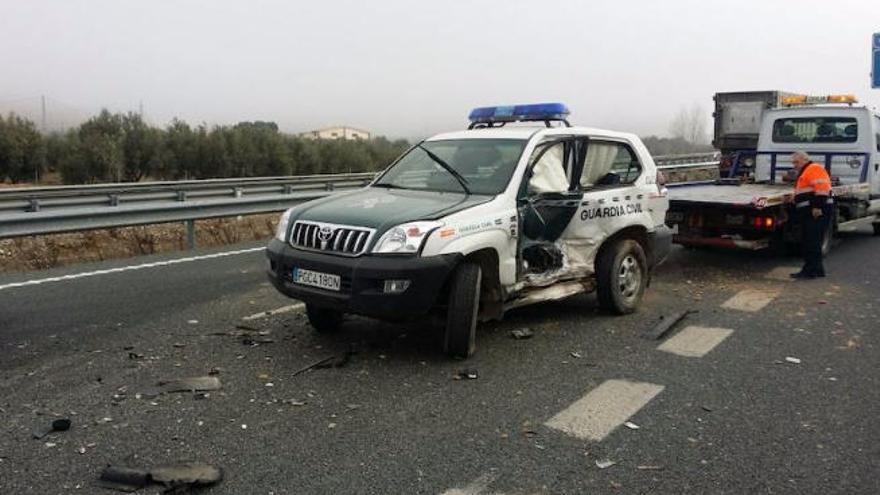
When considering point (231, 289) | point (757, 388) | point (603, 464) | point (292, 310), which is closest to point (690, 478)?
point (603, 464)

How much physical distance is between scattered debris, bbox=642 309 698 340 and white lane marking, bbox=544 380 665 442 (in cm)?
130

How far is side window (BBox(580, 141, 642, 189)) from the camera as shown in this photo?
22.5 feet

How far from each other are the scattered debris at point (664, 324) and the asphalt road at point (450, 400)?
0.09 m

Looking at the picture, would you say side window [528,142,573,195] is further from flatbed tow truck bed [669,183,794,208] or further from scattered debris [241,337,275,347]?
flatbed tow truck bed [669,183,794,208]

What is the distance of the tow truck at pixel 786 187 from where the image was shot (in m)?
9.57

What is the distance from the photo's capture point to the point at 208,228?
52.4 feet

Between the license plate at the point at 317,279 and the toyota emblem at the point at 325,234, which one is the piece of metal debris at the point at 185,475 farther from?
the toyota emblem at the point at 325,234

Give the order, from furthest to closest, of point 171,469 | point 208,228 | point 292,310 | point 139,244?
point 208,228, point 139,244, point 292,310, point 171,469

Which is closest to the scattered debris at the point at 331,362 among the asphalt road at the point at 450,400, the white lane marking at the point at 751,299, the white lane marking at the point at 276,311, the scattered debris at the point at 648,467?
the asphalt road at the point at 450,400

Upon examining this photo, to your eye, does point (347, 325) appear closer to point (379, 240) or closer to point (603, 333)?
point (379, 240)

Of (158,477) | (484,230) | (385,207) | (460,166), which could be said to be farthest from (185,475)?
(460,166)

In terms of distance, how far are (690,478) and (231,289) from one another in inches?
221

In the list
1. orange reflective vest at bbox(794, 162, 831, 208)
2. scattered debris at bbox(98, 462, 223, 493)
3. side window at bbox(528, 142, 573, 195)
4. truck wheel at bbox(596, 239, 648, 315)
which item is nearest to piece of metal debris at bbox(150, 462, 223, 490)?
scattered debris at bbox(98, 462, 223, 493)

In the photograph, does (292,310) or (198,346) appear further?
(292,310)
